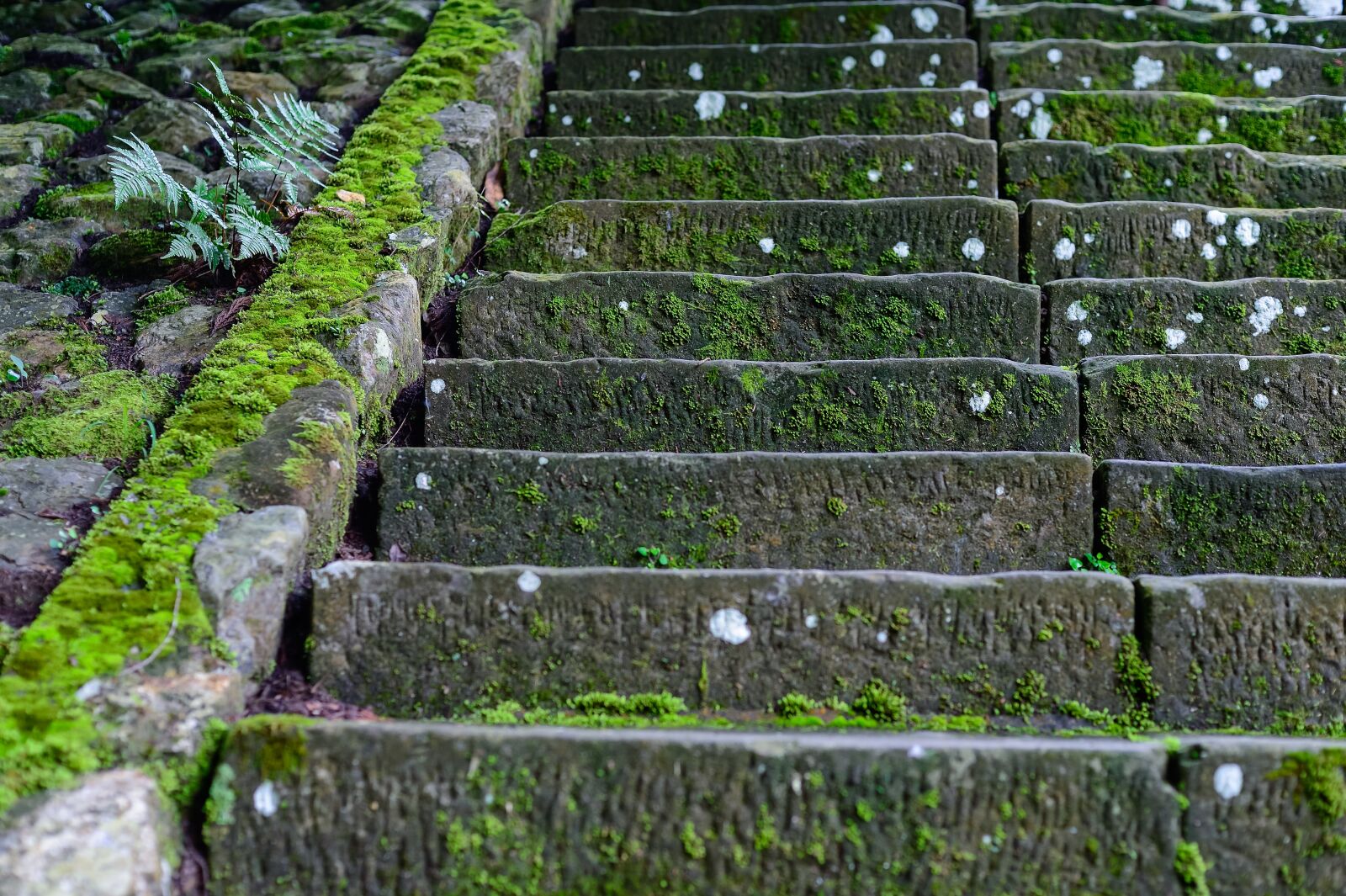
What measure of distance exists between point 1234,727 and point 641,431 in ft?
4.29

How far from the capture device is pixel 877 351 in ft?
8.60

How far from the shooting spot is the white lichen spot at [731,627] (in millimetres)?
1864

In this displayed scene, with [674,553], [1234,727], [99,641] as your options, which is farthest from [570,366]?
[1234,727]

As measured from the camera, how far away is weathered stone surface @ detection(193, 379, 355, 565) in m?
2.00

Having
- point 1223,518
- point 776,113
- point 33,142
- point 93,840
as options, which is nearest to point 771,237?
point 776,113

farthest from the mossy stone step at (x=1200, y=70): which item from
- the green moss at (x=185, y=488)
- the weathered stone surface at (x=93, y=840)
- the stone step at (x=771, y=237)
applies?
the weathered stone surface at (x=93, y=840)

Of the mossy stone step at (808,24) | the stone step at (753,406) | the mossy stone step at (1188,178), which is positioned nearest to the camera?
the stone step at (753,406)

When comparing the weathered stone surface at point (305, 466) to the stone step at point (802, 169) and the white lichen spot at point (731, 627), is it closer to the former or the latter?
the white lichen spot at point (731, 627)

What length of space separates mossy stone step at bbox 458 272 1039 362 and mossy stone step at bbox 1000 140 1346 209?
72 centimetres

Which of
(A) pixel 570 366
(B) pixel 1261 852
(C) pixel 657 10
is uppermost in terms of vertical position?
(C) pixel 657 10

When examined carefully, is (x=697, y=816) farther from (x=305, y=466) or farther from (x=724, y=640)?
(x=305, y=466)

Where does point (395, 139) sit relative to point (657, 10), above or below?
below

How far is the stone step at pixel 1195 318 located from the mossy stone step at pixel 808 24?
77.5 inches

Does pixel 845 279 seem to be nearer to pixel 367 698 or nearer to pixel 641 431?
pixel 641 431
